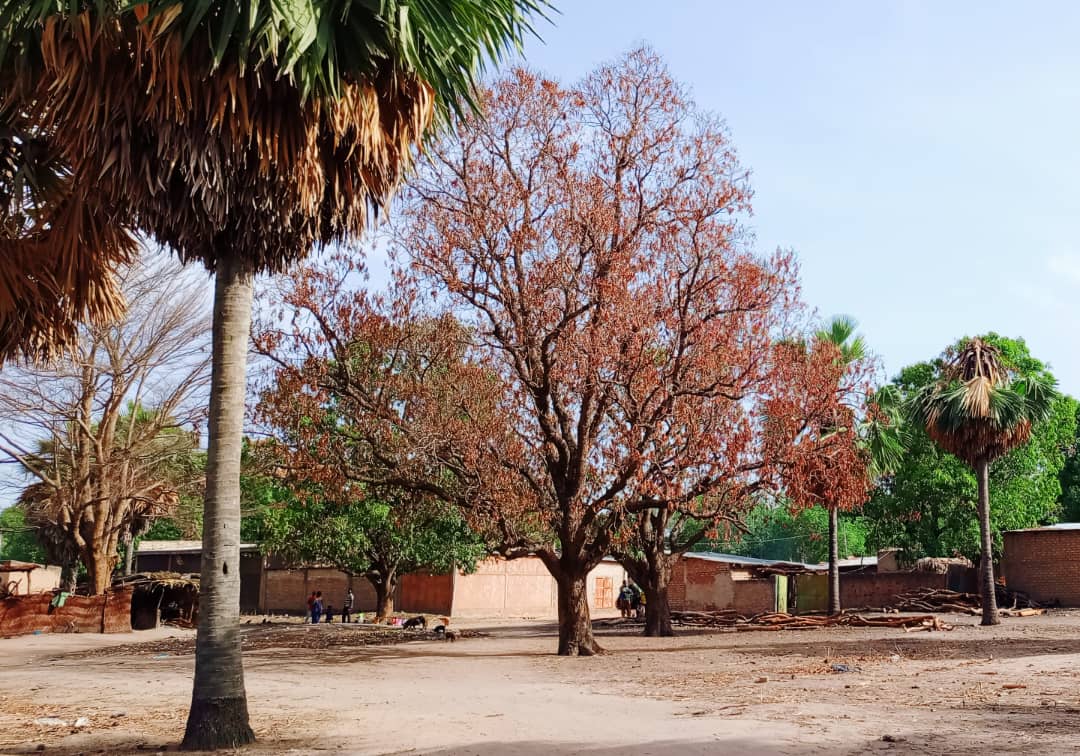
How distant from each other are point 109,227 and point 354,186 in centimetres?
282

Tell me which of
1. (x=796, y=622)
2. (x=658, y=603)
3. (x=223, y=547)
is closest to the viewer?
(x=223, y=547)

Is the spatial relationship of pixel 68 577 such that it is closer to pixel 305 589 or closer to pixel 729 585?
pixel 305 589

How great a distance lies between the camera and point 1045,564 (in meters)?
35.9

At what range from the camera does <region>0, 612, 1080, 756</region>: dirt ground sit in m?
9.37

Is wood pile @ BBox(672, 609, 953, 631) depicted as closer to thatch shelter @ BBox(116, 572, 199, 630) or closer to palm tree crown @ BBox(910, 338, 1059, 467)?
palm tree crown @ BBox(910, 338, 1059, 467)

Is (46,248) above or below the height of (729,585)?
above

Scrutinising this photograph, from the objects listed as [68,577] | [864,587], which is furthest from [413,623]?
[864,587]

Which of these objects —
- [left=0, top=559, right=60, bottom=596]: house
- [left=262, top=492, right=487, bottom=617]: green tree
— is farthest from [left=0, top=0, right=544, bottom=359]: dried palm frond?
[left=0, top=559, right=60, bottom=596]: house

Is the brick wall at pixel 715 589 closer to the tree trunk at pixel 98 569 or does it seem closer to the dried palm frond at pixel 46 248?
the tree trunk at pixel 98 569

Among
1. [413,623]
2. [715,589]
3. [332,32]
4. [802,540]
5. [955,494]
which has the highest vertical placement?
[332,32]

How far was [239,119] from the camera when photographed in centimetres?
934

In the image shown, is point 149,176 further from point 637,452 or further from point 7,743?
point 637,452

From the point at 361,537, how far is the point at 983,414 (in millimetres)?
21399

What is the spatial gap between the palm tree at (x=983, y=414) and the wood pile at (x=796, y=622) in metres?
2.13
